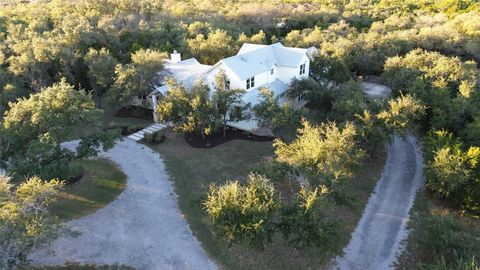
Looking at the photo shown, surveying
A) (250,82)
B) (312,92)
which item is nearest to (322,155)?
(312,92)

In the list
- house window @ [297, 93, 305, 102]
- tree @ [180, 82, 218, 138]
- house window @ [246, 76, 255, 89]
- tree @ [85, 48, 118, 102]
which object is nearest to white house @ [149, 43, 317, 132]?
house window @ [246, 76, 255, 89]

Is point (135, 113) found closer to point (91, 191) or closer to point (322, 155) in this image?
point (91, 191)

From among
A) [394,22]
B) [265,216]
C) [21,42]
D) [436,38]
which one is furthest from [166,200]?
[394,22]

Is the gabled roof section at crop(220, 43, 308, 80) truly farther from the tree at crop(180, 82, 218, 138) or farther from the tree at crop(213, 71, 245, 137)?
the tree at crop(180, 82, 218, 138)

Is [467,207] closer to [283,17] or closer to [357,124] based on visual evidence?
[357,124]

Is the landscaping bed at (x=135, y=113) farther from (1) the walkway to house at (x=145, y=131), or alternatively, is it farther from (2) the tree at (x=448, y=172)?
(2) the tree at (x=448, y=172)

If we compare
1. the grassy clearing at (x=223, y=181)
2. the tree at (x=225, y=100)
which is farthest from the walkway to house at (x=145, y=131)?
the tree at (x=225, y=100)
